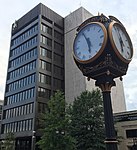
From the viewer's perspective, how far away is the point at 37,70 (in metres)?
54.2

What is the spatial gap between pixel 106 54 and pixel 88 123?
20.5m

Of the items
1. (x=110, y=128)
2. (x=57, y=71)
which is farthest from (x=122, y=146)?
(x=110, y=128)

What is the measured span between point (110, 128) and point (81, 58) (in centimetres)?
444

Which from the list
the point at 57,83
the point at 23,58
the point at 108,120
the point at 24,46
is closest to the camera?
the point at 108,120

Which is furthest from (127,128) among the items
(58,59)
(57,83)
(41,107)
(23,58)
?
(23,58)

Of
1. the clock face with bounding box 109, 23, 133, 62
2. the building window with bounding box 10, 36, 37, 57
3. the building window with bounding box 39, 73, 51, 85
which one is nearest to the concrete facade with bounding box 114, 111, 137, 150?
the building window with bounding box 39, 73, 51, 85

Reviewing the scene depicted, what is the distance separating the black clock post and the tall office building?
38.7 meters

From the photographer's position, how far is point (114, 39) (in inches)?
492

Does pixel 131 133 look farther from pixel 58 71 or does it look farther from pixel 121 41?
pixel 121 41

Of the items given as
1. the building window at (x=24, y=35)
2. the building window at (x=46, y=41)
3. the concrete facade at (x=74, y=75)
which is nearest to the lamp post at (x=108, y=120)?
the concrete facade at (x=74, y=75)

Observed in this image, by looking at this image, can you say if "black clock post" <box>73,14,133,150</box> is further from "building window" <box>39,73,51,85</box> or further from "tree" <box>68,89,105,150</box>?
"building window" <box>39,73,51,85</box>

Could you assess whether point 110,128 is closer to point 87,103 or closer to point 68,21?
point 87,103

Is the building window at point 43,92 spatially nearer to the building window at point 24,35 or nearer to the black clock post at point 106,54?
the building window at point 24,35

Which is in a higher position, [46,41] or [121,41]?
[46,41]
